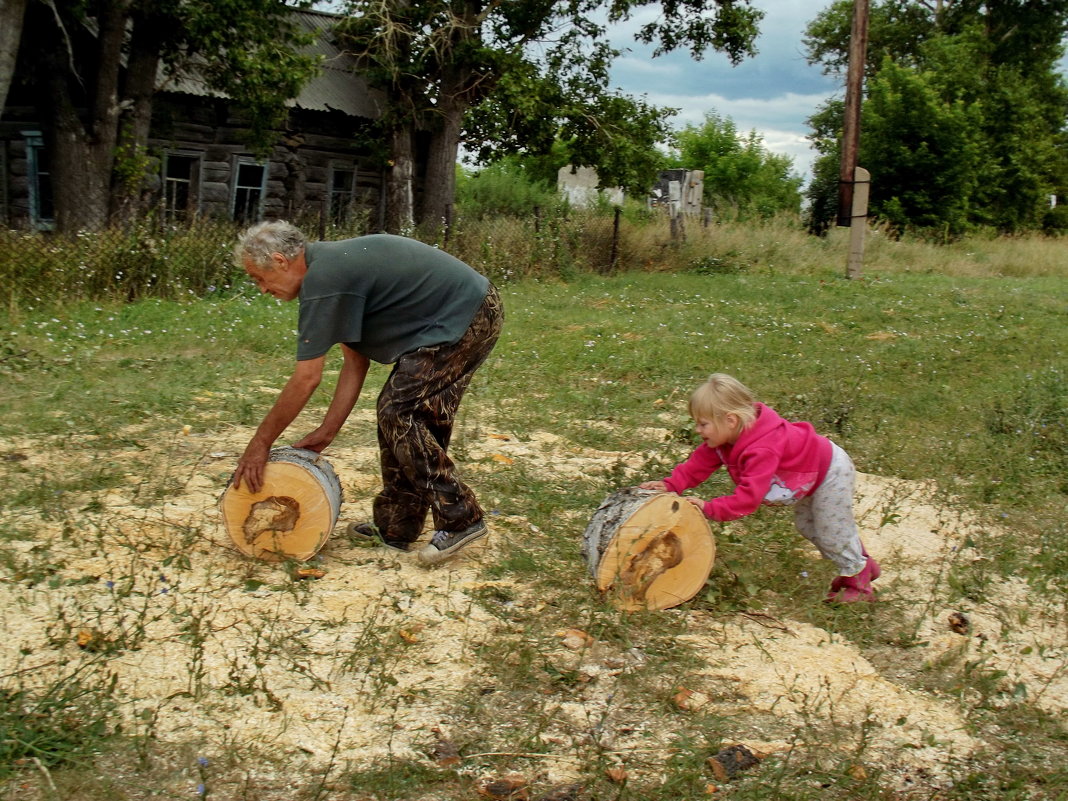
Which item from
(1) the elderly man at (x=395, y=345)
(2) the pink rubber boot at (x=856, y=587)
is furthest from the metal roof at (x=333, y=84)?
(2) the pink rubber boot at (x=856, y=587)

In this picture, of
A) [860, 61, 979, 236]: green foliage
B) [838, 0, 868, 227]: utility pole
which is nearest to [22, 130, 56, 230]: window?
[838, 0, 868, 227]: utility pole

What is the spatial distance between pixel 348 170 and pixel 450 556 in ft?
63.3

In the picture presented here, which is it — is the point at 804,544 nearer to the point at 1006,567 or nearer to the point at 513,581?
the point at 1006,567

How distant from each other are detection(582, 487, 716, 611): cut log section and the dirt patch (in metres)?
0.14

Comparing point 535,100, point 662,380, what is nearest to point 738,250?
point 535,100

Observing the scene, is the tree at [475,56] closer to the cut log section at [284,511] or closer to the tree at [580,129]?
the tree at [580,129]

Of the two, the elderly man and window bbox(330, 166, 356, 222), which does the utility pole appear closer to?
window bbox(330, 166, 356, 222)

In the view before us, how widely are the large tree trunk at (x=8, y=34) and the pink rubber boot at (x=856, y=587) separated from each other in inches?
494

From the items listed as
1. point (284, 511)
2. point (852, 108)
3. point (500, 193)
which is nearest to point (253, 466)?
point (284, 511)

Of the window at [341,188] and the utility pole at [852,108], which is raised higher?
the utility pole at [852,108]

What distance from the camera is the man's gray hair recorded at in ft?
14.0

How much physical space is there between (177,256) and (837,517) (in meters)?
10.7

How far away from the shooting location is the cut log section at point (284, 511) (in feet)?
15.5

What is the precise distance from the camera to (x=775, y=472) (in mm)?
4453
